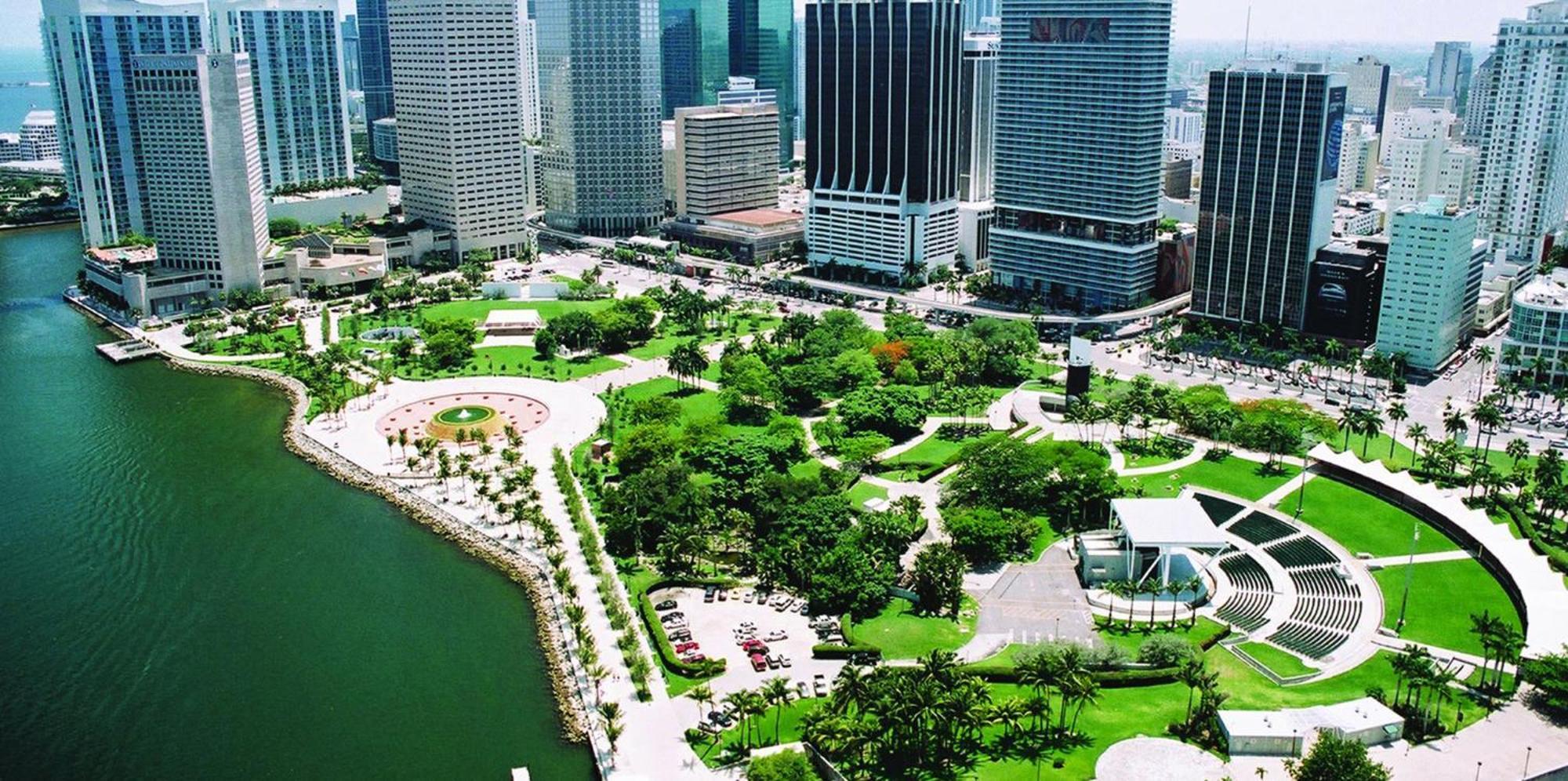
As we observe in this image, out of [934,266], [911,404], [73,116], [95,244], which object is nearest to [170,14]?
[73,116]

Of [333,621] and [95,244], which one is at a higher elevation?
[95,244]

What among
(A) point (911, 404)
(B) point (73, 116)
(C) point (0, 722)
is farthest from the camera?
(B) point (73, 116)

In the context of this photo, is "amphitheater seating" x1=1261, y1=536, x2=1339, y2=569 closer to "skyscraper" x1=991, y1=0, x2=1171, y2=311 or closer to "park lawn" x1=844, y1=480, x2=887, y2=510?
"park lawn" x1=844, y1=480, x2=887, y2=510

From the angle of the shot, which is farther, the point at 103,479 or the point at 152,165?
the point at 152,165

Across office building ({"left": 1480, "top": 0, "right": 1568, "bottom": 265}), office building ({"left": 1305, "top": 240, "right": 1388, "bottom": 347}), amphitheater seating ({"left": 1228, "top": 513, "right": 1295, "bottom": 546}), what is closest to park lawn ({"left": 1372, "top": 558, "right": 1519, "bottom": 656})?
amphitheater seating ({"left": 1228, "top": 513, "right": 1295, "bottom": 546})

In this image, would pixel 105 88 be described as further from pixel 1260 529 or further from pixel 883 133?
pixel 1260 529

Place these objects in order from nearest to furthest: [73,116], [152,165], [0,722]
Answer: [0,722]
[152,165]
[73,116]

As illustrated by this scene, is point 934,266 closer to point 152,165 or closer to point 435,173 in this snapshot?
point 435,173
